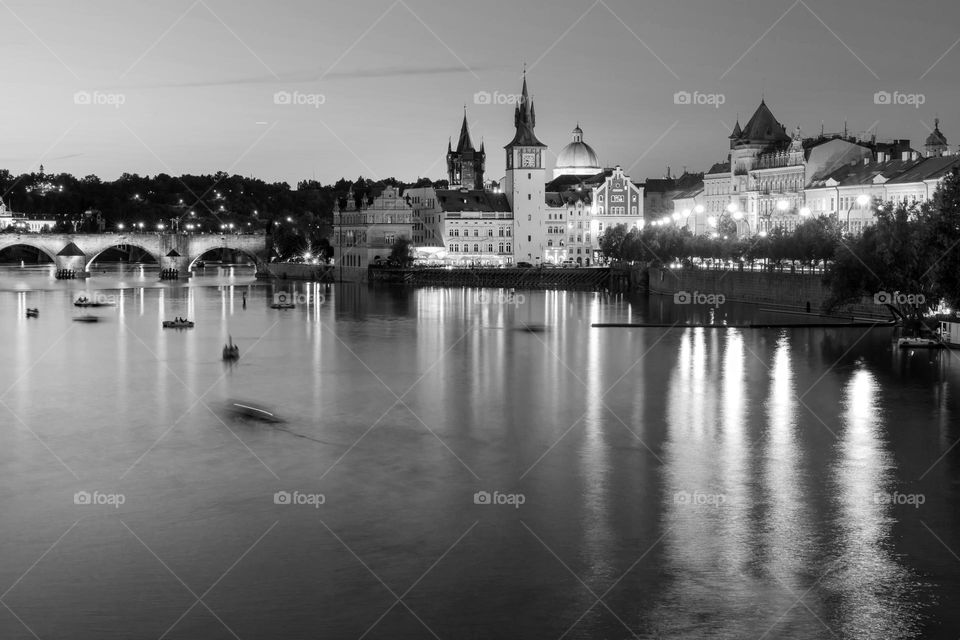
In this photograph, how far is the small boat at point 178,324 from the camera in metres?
53.9

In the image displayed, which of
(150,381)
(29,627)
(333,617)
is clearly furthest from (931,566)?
(150,381)

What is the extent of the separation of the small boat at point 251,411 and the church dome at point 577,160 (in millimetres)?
100870

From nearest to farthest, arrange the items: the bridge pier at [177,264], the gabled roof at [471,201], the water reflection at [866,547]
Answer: the water reflection at [866,547]
the gabled roof at [471,201]
the bridge pier at [177,264]

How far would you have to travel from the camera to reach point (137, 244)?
11806 centimetres

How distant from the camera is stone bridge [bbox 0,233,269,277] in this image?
367ft

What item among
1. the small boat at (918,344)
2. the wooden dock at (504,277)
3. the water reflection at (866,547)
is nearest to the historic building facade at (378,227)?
the wooden dock at (504,277)

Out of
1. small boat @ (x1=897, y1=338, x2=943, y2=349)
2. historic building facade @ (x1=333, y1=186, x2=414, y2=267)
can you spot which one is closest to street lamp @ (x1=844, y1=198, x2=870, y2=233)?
small boat @ (x1=897, y1=338, x2=943, y2=349)

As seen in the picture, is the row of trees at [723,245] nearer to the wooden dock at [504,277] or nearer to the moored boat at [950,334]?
the wooden dock at [504,277]

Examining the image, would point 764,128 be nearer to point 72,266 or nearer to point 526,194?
point 526,194

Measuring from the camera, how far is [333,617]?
14.6m

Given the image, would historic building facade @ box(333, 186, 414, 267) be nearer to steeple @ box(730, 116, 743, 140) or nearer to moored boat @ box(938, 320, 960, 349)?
steeple @ box(730, 116, 743, 140)

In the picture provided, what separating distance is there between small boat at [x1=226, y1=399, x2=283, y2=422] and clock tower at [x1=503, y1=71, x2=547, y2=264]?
3152 inches

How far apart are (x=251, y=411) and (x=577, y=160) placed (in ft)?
339

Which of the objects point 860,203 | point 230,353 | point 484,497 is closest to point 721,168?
point 860,203
